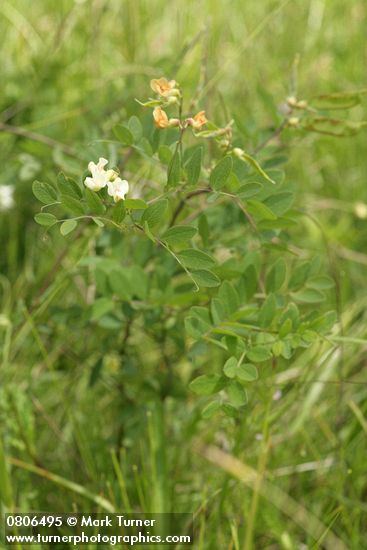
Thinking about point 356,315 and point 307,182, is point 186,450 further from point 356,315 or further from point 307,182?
point 307,182

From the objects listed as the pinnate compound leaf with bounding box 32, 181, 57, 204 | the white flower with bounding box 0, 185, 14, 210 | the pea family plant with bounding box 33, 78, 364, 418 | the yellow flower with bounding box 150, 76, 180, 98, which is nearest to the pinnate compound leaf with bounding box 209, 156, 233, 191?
the pea family plant with bounding box 33, 78, 364, 418

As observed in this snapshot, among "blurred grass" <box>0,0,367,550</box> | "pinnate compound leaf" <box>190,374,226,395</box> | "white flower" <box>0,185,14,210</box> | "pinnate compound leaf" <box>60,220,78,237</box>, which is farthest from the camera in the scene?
"white flower" <box>0,185,14,210</box>

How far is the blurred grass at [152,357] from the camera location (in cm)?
119

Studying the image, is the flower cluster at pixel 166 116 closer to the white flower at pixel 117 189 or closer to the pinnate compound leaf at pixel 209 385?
the white flower at pixel 117 189

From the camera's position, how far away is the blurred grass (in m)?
1.19

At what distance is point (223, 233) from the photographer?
4.07 ft

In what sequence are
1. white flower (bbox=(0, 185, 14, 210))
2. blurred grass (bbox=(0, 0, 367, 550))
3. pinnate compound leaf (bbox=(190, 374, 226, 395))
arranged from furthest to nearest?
white flower (bbox=(0, 185, 14, 210))
blurred grass (bbox=(0, 0, 367, 550))
pinnate compound leaf (bbox=(190, 374, 226, 395))

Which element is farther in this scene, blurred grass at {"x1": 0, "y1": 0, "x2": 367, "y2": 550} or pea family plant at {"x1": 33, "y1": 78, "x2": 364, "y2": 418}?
blurred grass at {"x1": 0, "y1": 0, "x2": 367, "y2": 550}

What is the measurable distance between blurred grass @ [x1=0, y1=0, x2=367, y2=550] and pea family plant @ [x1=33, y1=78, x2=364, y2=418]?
0.06m

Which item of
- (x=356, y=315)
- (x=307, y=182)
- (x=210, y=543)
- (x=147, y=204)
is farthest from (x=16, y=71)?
(x=210, y=543)

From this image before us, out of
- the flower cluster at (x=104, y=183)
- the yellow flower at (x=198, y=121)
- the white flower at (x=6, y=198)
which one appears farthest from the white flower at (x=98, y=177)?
the white flower at (x=6, y=198)

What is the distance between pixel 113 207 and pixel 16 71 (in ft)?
4.06

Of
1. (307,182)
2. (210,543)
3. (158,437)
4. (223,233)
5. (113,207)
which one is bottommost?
(210,543)

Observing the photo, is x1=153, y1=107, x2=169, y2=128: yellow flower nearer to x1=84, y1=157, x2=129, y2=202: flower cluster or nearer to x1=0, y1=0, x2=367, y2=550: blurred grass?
x1=84, y1=157, x2=129, y2=202: flower cluster
